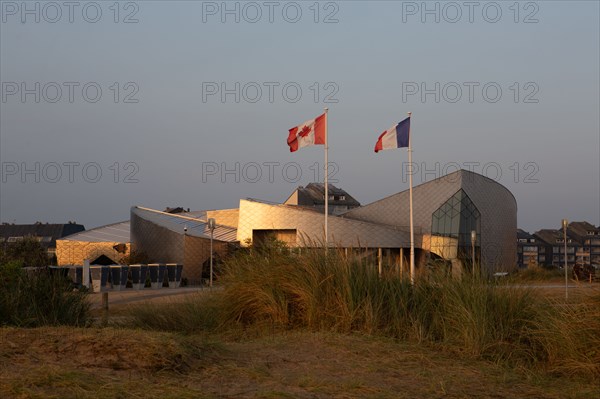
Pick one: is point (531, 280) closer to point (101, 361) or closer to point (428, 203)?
point (101, 361)

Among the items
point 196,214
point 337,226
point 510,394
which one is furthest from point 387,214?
point 510,394

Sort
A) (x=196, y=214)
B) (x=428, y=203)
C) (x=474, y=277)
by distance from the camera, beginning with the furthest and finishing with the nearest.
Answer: (x=196, y=214), (x=428, y=203), (x=474, y=277)

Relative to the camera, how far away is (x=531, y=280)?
1184cm

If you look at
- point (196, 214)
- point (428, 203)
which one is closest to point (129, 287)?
point (428, 203)

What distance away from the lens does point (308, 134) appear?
2520 centimetres

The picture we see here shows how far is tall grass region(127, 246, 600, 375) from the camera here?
30.2 ft

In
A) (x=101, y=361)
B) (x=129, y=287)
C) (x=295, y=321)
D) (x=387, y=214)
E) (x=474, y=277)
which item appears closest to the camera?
(x=101, y=361)

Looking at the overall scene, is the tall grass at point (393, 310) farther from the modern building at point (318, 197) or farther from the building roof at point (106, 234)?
the modern building at point (318, 197)

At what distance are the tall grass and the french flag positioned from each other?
12354 millimetres

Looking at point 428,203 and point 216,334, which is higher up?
point 428,203

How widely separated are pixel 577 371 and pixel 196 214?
76.5 metres

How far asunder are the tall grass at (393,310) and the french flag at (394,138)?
40.5 feet

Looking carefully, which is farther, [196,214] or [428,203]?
[196,214]

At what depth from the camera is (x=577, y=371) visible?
28.3 feet
